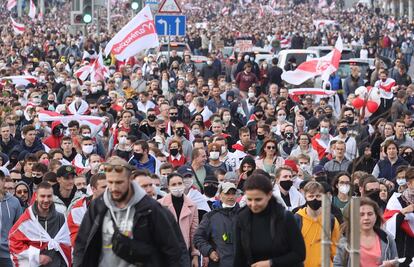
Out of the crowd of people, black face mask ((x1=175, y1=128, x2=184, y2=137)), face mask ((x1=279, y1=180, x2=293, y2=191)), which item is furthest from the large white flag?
face mask ((x1=279, y1=180, x2=293, y2=191))

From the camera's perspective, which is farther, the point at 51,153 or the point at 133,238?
the point at 51,153

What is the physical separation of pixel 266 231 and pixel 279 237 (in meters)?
0.09

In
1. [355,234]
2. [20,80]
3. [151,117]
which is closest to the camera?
[355,234]

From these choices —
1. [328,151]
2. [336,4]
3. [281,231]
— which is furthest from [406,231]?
[336,4]

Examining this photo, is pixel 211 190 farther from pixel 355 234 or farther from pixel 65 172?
pixel 355 234

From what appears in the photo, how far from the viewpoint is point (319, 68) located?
26500 millimetres

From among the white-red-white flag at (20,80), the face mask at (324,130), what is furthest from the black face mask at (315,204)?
the white-red-white flag at (20,80)

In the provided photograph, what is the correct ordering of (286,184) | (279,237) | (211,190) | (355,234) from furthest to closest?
(211,190) < (286,184) < (279,237) < (355,234)

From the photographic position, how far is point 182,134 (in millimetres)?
19859

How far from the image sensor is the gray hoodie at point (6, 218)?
13.0 metres

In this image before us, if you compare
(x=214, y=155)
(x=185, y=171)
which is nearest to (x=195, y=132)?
(x=214, y=155)

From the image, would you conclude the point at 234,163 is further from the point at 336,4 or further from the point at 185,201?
the point at 336,4

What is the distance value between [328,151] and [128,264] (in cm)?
962

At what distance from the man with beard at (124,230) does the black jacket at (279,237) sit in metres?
0.42
